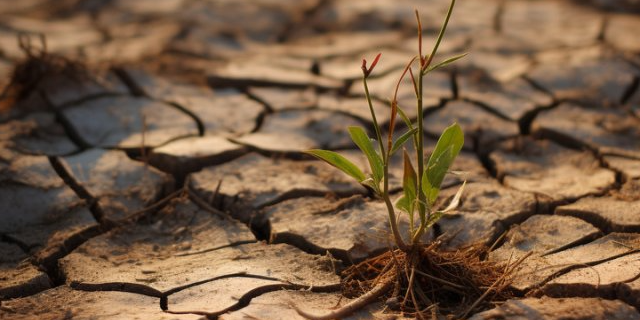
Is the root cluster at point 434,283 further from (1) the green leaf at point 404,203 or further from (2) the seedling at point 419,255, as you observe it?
(1) the green leaf at point 404,203

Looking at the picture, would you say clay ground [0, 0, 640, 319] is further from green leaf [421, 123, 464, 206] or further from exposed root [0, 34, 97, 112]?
green leaf [421, 123, 464, 206]

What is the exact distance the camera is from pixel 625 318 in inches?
74.0

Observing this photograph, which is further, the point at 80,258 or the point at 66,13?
the point at 66,13

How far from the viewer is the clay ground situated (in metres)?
2.10

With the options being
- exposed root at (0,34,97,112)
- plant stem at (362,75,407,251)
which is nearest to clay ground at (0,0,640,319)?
exposed root at (0,34,97,112)

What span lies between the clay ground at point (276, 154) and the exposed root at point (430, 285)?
5cm

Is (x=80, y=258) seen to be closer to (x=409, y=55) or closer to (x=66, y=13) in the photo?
(x=409, y=55)

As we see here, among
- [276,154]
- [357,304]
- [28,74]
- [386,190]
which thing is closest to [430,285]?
[357,304]

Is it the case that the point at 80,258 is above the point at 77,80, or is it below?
below

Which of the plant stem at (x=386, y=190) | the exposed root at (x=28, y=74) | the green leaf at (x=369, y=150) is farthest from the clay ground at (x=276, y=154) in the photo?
the green leaf at (x=369, y=150)

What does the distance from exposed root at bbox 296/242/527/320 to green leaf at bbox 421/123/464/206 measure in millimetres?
168

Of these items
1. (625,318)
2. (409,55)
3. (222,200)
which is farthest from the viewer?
(409,55)

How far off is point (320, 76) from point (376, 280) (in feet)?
5.51

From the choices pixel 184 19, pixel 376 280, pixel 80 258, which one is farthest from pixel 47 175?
pixel 184 19
